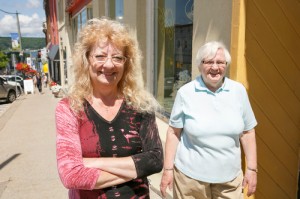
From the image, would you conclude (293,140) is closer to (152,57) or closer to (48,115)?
(152,57)

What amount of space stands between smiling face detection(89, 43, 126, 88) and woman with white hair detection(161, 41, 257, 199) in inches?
31.3

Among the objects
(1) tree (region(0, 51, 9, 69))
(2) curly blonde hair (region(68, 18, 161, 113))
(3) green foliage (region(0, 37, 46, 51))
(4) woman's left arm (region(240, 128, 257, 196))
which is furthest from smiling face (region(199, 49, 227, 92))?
(3) green foliage (region(0, 37, 46, 51))

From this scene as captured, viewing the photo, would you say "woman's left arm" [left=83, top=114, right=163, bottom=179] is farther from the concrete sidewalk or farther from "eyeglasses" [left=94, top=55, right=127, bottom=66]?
the concrete sidewalk

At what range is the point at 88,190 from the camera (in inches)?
59.9

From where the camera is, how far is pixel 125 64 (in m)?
1.70

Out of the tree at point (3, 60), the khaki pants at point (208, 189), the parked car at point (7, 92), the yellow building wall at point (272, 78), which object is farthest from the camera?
the tree at point (3, 60)

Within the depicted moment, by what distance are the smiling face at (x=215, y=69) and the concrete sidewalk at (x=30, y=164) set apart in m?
2.17

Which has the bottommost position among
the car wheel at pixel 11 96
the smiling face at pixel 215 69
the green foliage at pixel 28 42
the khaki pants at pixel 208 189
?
the car wheel at pixel 11 96

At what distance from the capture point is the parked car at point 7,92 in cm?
1627

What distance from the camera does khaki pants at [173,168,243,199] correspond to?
7.39ft

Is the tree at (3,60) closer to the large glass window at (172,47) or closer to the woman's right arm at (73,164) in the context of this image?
the large glass window at (172,47)

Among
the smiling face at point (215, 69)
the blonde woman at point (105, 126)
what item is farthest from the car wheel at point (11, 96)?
the blonde woman at point (105, 126)

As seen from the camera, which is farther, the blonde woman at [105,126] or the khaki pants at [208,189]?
the khaki pants at [208,189]

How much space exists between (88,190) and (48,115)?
31.2 ft
